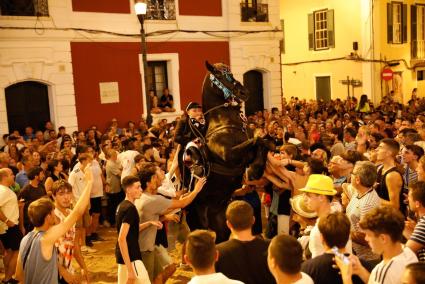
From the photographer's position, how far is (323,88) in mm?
27297

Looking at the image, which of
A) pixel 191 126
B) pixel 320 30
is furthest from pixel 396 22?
pixel 191 126

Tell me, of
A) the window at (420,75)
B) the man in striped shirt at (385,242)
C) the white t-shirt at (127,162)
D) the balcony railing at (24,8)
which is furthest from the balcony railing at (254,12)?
the man in striped shirt at (385,242)

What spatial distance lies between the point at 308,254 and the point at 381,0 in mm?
23637

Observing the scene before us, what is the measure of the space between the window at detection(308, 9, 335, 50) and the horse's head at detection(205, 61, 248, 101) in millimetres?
21236

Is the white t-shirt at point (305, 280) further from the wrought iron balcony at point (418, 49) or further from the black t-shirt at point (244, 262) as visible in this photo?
the wrought iron balcony at point (418, 49)

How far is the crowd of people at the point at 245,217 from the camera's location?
3436mm

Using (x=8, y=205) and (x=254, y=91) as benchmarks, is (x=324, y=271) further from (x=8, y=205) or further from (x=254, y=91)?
(x=254, y=91)

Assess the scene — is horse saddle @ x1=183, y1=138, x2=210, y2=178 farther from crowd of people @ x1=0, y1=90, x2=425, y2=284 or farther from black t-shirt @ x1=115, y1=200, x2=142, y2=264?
black t-shirt @ x1=115, y1=200, x2=142, y2=264

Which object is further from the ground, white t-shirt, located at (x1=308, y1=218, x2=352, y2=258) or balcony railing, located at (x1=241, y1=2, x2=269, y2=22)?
balcony railing, located at (x1=241, y1=2, x2=269, y2=22)

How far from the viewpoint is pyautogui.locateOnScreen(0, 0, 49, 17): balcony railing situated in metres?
14.0

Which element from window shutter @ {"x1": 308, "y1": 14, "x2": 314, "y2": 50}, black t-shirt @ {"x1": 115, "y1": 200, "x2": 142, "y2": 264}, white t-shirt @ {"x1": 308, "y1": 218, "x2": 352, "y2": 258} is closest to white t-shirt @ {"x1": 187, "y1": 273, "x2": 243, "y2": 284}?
white t-shirt @ {"x1": 308, "y1": 218, "x2": 352, "y2": 258}

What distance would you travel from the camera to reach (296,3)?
28.2 metres

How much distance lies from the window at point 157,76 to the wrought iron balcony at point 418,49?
16.0 metres

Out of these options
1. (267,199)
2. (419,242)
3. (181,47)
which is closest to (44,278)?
(419,242)
